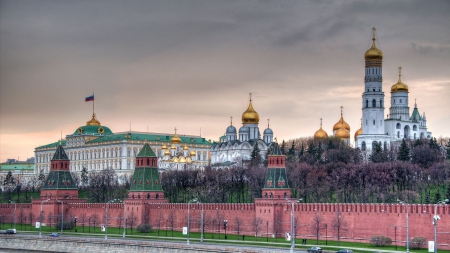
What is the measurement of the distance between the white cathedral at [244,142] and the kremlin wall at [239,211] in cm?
4484

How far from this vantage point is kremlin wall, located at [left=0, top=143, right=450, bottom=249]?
63.4 m

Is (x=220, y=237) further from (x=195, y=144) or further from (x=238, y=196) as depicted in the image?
(x=195, y=144)

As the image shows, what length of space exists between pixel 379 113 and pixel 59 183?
43239 mm

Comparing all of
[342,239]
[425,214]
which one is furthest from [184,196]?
[425,214]

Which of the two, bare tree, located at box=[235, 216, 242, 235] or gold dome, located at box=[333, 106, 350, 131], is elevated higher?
gold dome, located at box=[333, 106, 350, 131]

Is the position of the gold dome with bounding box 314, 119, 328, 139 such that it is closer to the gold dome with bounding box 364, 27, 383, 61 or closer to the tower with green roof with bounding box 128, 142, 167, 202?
the gold dome with bounding box 364, 27, 383, 61

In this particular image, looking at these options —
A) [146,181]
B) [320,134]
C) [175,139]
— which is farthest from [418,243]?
[175,139]

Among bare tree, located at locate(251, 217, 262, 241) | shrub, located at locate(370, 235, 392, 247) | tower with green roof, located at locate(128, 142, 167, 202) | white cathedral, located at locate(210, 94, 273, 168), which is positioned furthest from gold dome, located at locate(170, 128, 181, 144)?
shrub, located at locate(370, 235, 392, 247)

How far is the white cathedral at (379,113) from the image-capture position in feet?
373

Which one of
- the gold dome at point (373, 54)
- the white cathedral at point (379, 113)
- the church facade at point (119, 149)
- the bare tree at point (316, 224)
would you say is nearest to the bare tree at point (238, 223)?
the bare tree at point (316, 224)

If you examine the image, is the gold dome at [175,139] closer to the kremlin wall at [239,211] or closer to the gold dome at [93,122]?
the gold dome at [93,122]

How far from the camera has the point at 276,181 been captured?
7412 centimetres

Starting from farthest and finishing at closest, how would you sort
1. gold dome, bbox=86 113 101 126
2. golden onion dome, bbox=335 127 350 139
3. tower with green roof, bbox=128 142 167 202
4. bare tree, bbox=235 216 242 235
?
gold dome, bbox=86 113 101 126 → golden onion dome, bbox=335 127 350 139 → tower with green roof, bbox=128 142 167 202 → bare tree, bbox=235 216 242 235

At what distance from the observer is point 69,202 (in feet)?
297
